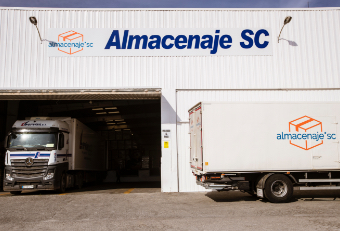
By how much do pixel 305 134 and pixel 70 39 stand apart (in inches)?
425

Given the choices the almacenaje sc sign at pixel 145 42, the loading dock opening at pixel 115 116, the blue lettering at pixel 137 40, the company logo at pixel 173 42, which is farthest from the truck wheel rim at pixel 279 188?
the blue lettering at pixel 137 40

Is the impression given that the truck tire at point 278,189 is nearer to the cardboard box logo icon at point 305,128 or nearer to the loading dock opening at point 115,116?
the cardboard box logo icon at point 305,128

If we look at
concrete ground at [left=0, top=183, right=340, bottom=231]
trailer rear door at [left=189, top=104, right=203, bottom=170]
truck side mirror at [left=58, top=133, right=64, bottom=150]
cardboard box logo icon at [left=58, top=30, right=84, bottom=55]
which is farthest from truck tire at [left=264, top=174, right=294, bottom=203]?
cardboard box logo icon at [left=58, top=30, right=84, bottom=55]

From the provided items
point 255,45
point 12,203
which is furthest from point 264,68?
point 12,203

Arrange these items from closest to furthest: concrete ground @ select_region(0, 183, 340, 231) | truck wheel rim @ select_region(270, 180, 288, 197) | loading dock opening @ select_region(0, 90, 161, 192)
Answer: concrete ground @ select_region(0, 183, 340, 231)
truck wheel rim @ select_region(270, 180, 288, 197)
loading dock opening @ select_region(0, 90, 161, 192)

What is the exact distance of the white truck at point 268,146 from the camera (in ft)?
33.1

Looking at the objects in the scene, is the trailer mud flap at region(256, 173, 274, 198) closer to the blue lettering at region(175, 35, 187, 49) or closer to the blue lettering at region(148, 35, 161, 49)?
the blue lettering at region(175, 35, 187, 49)

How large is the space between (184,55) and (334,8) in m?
7.63

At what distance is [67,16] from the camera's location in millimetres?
14688

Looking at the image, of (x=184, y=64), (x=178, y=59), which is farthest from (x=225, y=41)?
(x=178, y=59)

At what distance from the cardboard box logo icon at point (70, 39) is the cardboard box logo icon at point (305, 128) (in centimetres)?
977

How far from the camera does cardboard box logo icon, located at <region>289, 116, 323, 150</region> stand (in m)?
10.3

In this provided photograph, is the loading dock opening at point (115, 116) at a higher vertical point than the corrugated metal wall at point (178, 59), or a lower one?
lower

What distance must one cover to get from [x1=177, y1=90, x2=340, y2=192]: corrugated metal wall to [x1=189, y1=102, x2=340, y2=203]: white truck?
126 inches
